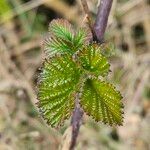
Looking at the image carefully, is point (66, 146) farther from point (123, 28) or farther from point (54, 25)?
point (123, 28)

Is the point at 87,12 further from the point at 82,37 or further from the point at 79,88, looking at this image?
the point at 79,88

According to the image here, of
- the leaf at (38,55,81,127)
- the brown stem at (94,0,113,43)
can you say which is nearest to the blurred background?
the brown stem at (94,0,113,43)

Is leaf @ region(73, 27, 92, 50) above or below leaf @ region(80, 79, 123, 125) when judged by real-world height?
above

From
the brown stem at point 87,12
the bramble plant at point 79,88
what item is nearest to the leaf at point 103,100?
the bramble plant at point 79,88

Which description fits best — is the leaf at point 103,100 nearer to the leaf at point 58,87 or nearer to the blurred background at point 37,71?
the leaf at point 58,87

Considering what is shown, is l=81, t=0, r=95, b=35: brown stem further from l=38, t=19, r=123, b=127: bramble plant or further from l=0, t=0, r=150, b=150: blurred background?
l=0, t=0, r=150, b=150: blurred background

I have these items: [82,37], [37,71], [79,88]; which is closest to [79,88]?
[79,88]
